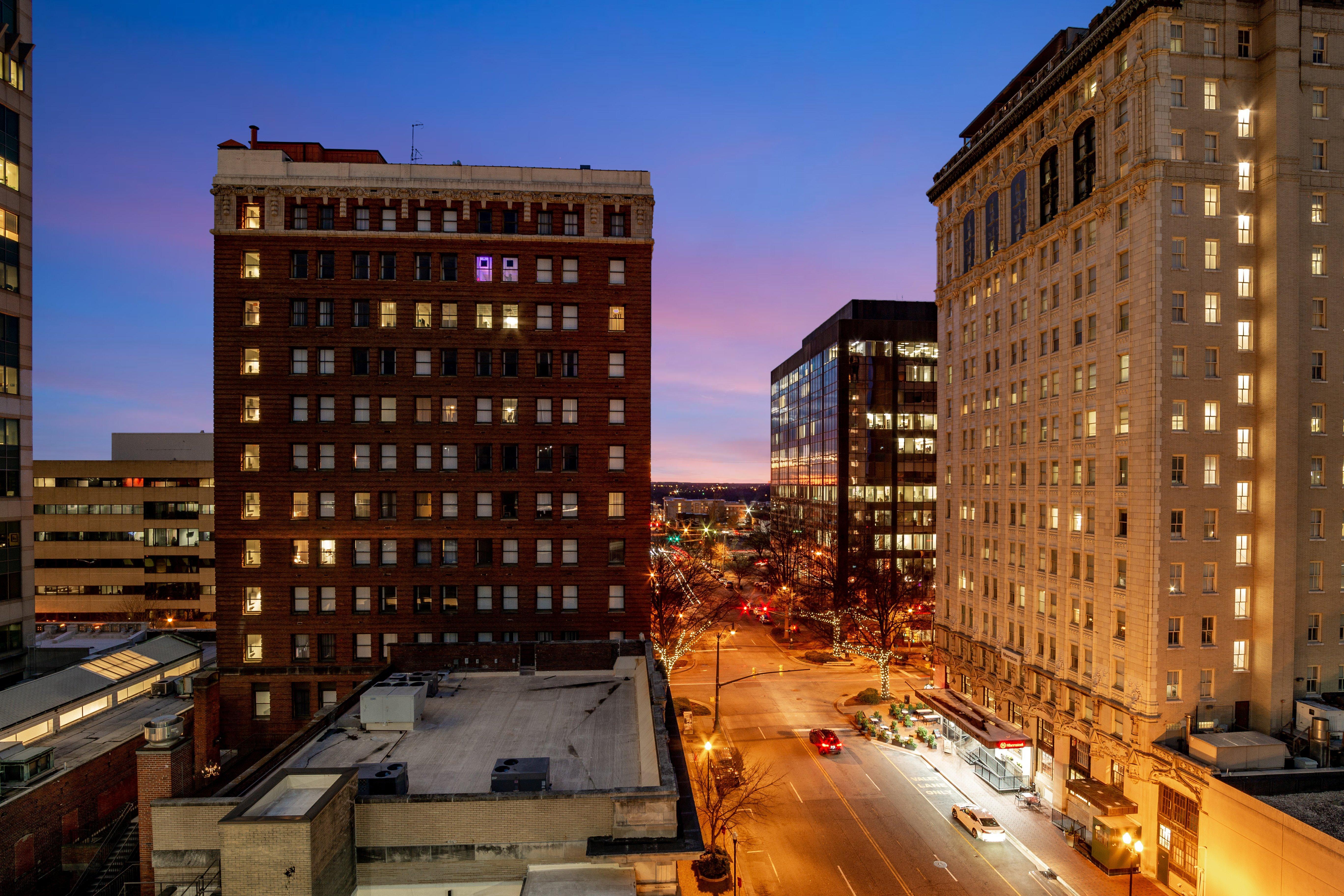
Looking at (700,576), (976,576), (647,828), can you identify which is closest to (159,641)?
(647,828)

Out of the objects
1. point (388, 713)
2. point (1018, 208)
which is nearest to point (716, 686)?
point (388, 713)

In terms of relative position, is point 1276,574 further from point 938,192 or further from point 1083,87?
point 938,192

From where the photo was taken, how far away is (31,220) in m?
47.8

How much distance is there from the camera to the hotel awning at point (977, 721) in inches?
1844

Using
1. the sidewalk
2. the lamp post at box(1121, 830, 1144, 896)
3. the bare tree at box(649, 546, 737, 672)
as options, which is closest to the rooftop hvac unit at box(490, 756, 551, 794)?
the bare tree at box(649, 546, 737, 672)

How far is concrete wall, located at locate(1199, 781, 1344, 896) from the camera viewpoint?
93.7 ft

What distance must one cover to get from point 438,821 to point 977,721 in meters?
43.7

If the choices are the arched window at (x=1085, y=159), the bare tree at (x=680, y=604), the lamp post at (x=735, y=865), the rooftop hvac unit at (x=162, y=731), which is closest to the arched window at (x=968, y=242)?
the arched window at (x=1085, y=159)

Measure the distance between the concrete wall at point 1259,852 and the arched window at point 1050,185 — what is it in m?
37.7

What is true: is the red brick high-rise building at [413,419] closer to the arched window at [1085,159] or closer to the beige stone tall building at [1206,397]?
the beige stone tall building at [1206,397]

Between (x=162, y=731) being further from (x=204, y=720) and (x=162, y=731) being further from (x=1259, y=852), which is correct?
(x=1259, y=852)

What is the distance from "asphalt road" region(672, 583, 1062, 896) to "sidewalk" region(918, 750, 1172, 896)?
1.28m

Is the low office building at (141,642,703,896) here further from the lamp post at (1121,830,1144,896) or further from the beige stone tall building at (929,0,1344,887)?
the beige stone tall building at (929,0,1344,887)

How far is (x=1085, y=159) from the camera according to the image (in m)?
46.1
